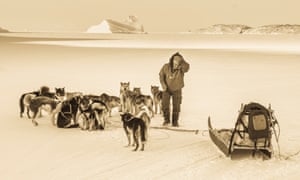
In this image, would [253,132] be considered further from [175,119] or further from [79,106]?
[79,106]

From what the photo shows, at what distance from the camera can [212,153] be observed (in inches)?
347

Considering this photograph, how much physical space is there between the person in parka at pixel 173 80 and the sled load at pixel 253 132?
8.67ft

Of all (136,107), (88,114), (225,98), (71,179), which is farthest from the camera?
(225,98)

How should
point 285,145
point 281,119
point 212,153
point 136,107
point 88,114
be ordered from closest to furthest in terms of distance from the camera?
point 212,153 < point 285,145 < point 88,114 < point 136,107 < point 281,119

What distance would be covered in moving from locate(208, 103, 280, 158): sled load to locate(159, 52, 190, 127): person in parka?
264 cm

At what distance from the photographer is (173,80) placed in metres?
11.1

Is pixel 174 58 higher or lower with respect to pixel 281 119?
higher

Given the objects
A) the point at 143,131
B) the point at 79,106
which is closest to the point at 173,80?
the point at 79,106

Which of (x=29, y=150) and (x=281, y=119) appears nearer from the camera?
(x=29, y=150)

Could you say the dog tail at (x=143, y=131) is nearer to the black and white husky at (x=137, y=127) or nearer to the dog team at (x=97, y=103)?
the black and white husky at (x=137, y=127)

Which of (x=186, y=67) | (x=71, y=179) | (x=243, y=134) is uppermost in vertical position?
(x=186, y=67)

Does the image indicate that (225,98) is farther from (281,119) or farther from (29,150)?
(29,150)

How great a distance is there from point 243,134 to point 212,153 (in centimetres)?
66

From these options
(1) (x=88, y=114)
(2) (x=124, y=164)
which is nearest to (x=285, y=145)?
(2) (x=124, y=164)
